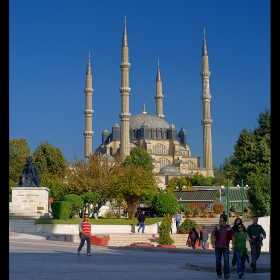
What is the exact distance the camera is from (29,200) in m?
27.7

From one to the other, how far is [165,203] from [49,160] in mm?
23533

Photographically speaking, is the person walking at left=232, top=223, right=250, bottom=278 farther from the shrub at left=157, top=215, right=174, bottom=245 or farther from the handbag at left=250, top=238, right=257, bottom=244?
the shrub at left=157, top=215, right=174, bottom=245

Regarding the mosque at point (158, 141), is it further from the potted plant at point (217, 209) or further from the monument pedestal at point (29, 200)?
the monument pedestal at point (29, 200)

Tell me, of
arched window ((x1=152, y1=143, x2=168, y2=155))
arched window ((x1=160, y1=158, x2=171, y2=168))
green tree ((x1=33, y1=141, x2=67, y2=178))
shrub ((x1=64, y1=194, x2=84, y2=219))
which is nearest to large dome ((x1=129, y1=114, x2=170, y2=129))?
arched window ((x1=152, y1=143, x2=168, y2=155))

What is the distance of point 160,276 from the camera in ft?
32.8

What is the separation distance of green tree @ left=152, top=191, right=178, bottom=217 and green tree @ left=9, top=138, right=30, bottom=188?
21.4 m

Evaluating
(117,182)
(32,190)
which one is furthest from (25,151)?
(32,190)

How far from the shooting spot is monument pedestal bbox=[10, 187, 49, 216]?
27.3 metres

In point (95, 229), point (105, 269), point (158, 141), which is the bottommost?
point (95, 229)

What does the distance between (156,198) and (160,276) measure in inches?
859

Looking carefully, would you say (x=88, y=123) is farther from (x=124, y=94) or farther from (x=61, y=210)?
(x=61, y=210)

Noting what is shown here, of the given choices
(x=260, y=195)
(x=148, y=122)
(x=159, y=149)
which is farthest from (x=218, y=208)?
(x=159, y=149)
